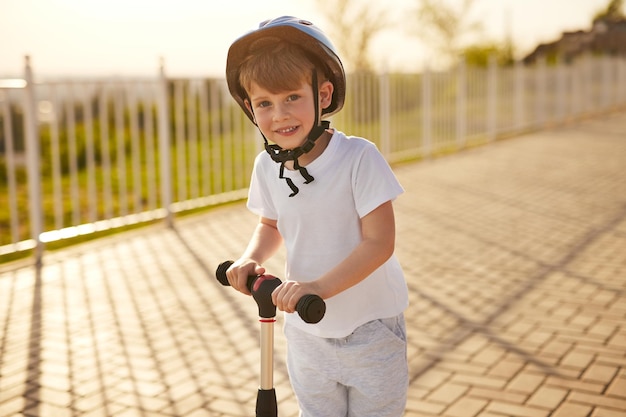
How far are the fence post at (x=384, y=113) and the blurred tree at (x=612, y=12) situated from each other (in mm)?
38117

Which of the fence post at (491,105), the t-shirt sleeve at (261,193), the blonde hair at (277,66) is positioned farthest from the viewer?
the fence post at (491,105)

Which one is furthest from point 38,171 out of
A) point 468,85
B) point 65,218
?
point 468,85

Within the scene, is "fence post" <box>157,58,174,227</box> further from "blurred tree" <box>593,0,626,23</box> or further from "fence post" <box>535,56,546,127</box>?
"blurred tree" <box>593,0,626,23</box>

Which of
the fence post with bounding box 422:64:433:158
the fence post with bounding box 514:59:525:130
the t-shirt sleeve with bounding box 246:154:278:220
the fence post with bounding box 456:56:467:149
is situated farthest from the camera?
the fence post with bounding box 514:59:525:130

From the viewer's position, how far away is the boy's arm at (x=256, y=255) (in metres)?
2.25

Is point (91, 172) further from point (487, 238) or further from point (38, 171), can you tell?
point (487, 238)

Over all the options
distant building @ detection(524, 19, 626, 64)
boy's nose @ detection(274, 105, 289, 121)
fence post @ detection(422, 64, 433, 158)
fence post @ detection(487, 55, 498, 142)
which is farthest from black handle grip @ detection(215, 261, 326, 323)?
distant building @ detection(524, 19, 626, 64)

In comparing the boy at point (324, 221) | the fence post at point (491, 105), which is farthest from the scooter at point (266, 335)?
the fence post at point (491, 105)

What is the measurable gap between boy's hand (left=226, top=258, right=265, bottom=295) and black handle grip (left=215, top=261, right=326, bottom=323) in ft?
0.05

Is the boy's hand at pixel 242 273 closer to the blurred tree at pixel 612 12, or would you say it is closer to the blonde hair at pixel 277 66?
the blonde hair at pixel 277 66

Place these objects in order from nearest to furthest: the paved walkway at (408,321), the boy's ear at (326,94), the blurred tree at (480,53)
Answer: the boy's ear at (326,94)
the paved walkway at (408,321)
the blurred tree at (480,53)

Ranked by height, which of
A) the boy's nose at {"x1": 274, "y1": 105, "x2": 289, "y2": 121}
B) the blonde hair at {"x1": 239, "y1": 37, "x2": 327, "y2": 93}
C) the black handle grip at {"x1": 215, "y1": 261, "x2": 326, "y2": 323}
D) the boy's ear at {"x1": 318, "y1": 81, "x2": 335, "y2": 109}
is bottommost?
the black handle grip at {"x1": 215, "y1": 261, "x2": 326, "y2": 323}

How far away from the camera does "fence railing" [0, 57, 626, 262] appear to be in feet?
24.3

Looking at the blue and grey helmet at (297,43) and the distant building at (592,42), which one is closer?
the blue and grey helmet at (297,43)
